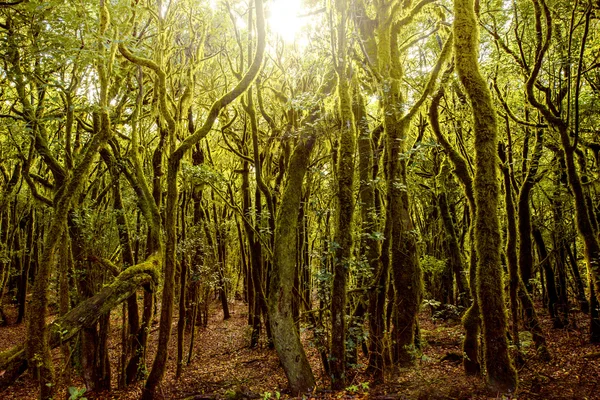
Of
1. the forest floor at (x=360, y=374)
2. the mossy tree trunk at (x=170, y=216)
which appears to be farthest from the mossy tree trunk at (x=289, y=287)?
the mossy tree trunk at (x=170, y=216)

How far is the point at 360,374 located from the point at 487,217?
19.2 feet

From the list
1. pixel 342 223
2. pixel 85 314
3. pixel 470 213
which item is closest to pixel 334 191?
pixel 342 223

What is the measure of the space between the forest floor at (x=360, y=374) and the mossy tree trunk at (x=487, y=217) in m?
0.48

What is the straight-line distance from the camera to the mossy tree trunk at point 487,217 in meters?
5.22

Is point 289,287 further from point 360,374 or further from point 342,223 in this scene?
point 360,374

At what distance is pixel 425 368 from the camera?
33.1 ft

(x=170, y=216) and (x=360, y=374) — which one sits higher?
(x=170, y=216)

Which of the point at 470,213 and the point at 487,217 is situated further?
the point at 470,213

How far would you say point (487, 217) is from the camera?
548cm

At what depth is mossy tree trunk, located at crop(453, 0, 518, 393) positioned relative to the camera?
522cm

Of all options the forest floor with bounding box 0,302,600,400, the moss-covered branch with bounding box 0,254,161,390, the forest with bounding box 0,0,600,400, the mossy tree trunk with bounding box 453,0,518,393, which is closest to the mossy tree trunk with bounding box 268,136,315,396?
the forest with bounding box 0,0,600,400

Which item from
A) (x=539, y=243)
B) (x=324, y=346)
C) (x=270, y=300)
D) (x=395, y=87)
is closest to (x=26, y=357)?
(x=270, y=300)

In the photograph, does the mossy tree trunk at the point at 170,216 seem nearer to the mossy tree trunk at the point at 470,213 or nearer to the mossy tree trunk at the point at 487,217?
the mossy tree trunk at the point at 470,213

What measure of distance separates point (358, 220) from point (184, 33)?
9.27 m
